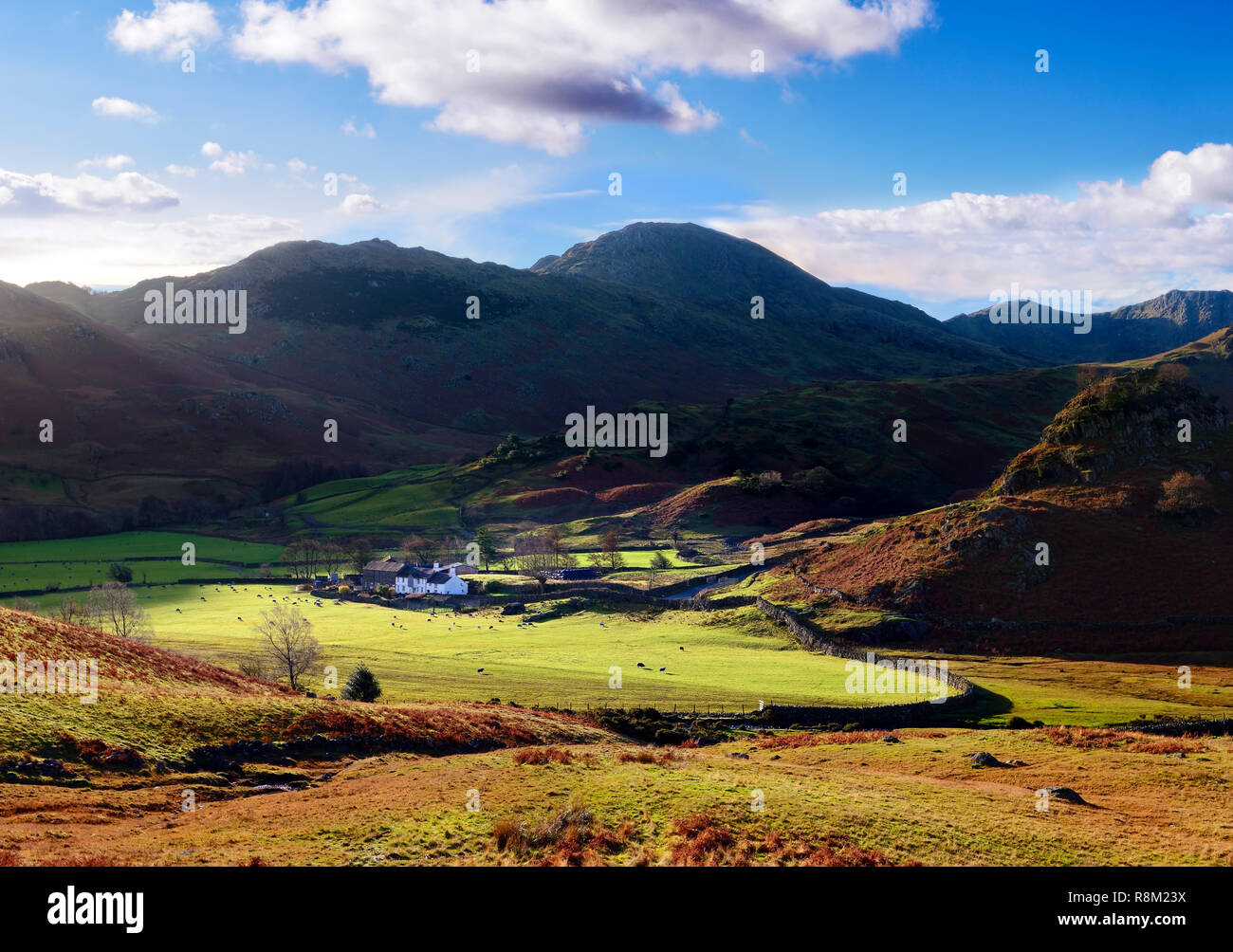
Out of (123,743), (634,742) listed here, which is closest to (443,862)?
(123,743)

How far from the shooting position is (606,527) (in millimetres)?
168625

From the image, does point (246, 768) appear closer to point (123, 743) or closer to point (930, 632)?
point (123, 743)

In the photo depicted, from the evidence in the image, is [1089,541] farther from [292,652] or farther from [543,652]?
[292,652]

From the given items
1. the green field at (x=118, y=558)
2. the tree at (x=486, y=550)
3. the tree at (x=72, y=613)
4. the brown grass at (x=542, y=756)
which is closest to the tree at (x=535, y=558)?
the tree at (x=486, y=550)

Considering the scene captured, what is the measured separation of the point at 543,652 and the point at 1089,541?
2527 inches

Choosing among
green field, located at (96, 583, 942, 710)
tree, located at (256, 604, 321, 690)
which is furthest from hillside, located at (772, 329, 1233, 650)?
tree, located at (256, 604, 321, 690)

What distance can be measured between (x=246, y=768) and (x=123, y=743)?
5544 millimetres

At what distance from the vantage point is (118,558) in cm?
15675

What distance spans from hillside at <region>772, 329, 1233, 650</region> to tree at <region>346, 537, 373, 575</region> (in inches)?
2778

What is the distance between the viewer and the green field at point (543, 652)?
68.8 metres

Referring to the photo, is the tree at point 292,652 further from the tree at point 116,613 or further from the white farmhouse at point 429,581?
the white farmhouse at point 429,581

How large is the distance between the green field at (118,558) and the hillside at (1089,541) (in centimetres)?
10179

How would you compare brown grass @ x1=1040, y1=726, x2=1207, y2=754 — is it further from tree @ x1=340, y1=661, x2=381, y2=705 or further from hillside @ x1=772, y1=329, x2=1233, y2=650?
tree @ x1=340, y1=661, x2=381, y2=705

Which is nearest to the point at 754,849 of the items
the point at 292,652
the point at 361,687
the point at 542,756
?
the point at 542,756
